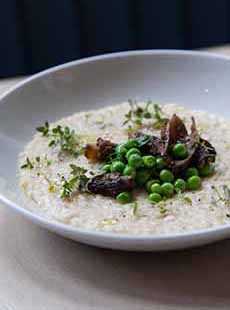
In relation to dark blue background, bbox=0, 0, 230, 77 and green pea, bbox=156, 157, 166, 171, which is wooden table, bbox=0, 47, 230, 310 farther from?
dark blue background, bbox=0, 0, 230, 77

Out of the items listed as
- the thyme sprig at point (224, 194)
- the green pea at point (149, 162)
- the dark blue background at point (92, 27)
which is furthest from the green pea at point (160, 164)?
the dark blue background at point (92, 27)

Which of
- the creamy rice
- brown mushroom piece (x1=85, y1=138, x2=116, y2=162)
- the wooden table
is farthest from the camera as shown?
brown mushroom piece (x1=85, y1=138, x2=116, y2=162)

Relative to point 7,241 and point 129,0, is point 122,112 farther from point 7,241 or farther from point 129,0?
point 129,0

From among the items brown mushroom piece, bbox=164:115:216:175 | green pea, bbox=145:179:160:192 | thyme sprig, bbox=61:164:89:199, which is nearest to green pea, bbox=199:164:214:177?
brown mushroom piece, bbox=164:115:216:175

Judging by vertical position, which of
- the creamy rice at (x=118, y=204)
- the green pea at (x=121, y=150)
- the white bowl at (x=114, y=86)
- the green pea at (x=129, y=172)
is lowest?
the creamy rice at (x=118, y=204)

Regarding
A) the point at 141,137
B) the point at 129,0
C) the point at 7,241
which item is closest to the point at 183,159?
the point at 141,137

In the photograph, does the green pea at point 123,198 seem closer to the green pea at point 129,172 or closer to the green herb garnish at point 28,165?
the green pea at point 129,172

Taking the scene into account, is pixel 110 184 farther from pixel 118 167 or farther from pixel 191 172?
pixel 191 172
